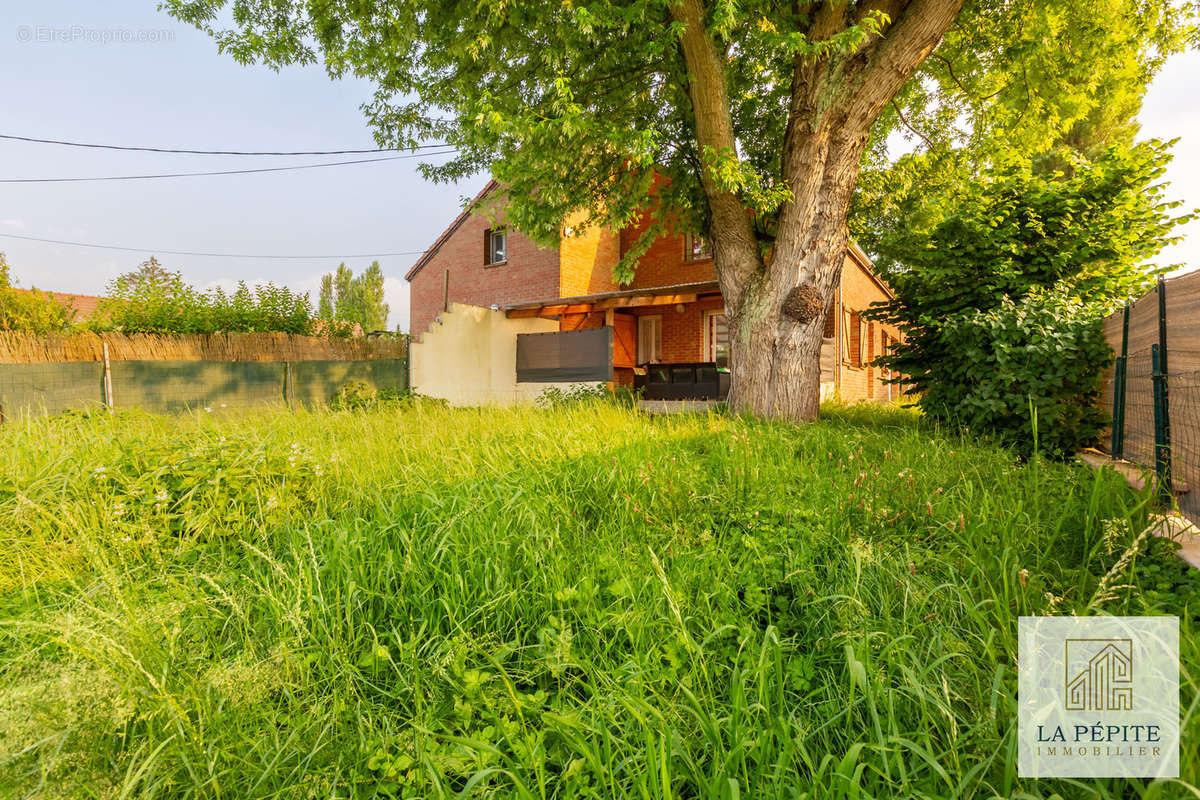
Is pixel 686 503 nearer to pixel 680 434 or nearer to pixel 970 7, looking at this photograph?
pixel 680 434

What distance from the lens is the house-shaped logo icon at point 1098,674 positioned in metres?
1.44

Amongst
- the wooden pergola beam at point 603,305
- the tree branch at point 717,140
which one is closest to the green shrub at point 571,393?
the wooden pergola beam at point 603,305

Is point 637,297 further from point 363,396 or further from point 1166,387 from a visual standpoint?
point 1166,387

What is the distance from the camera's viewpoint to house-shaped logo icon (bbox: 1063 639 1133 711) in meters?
1.44

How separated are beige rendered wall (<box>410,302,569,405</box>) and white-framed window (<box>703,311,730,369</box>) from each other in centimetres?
436

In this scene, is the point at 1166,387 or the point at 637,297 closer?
the point at 1166,387

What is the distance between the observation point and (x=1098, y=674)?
1521 millimetres

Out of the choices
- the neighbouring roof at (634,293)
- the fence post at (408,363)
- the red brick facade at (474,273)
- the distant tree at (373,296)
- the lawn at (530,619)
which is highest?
the distant tree at (373,296)

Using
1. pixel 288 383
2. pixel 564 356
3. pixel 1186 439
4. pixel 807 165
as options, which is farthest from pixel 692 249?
pixel 1186 439

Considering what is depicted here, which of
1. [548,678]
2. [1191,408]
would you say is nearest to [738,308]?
[1191,408]

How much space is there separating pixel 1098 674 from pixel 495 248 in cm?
1759

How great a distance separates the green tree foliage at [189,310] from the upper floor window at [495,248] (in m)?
7.39

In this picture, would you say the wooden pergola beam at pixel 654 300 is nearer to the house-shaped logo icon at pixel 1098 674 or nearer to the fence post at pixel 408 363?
the fence post at pixel 408 363

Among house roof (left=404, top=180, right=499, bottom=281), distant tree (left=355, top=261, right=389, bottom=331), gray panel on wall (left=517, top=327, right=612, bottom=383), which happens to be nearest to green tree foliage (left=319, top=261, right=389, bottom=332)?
distant tree (left=355, top=261, right=389, bottom=331)
